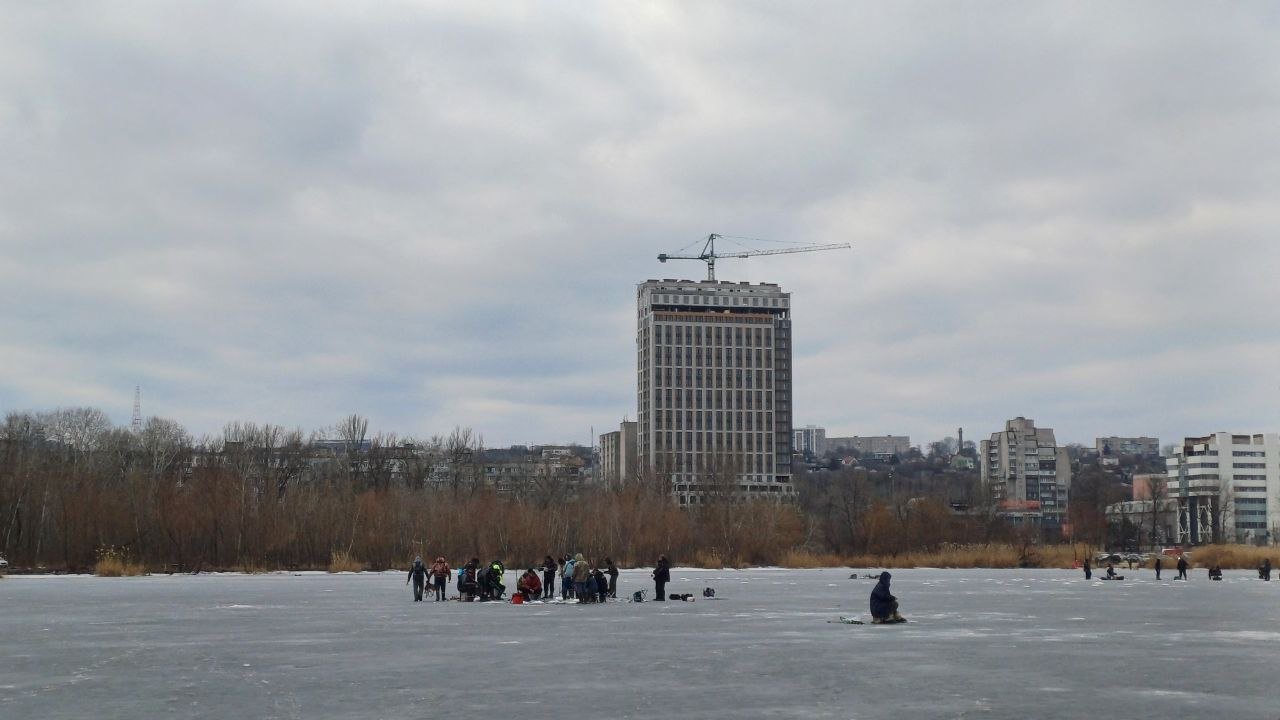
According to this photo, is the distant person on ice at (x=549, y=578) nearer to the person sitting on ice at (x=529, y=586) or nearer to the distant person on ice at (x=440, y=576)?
the person sitting on ice at (x=529, y=586)

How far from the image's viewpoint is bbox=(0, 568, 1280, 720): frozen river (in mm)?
16312

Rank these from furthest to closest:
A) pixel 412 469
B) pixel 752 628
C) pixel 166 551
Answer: pixel 412 469
pixel 166 551
pixel 752 628

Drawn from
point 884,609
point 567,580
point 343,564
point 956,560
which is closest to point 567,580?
point 567,580

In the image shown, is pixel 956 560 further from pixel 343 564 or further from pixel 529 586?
pixel 529 586

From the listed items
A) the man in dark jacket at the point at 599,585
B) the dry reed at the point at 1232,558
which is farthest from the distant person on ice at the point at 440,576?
the dry reed at the point at 1232,558

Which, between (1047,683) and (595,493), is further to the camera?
(595,493)

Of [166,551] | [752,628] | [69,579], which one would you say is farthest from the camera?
[166,551]

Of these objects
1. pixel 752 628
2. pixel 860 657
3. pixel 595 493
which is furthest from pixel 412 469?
pixel 860 657

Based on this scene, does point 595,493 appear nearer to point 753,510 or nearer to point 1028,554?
point 753,510

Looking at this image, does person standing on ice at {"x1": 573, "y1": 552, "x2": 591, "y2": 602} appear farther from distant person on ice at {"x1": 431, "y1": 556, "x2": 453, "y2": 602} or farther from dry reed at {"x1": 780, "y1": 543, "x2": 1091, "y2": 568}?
dry reed at {"x1": 780, "y1": 543, "x2": 1091, "y2": 568}

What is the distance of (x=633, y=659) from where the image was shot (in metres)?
22.0

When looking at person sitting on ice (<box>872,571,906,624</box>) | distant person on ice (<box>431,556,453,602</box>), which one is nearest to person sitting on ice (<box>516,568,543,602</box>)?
distant person on ice (<box>431,556,453,602</box>)

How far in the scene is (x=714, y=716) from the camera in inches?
600

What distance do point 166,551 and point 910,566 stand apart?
43958 mm
